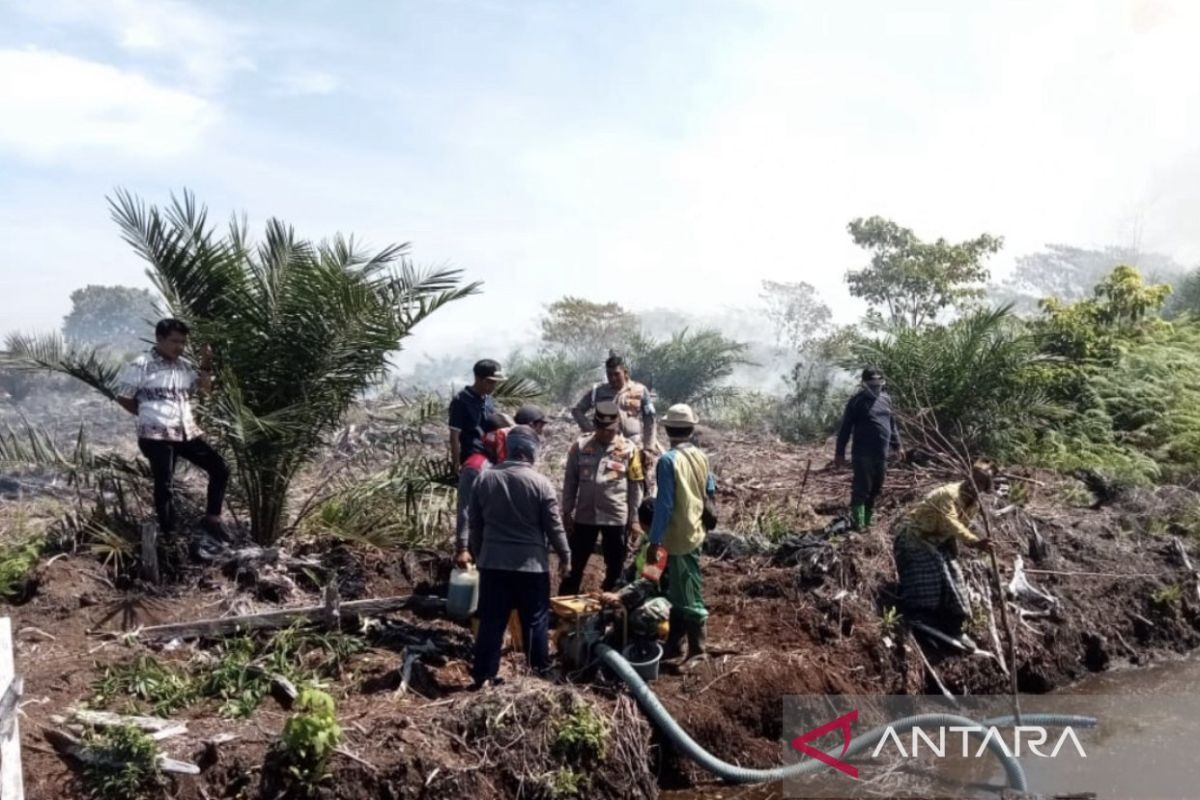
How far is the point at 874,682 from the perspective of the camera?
290 inches

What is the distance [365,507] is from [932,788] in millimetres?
4864

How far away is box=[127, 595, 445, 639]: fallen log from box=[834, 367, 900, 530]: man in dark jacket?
4665 millimetres

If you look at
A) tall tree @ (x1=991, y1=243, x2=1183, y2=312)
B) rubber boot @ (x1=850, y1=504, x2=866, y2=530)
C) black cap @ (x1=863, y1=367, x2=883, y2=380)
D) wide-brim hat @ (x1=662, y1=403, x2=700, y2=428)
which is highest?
tall tree @ (x1=991, y1=243, x2=1183, y2=312)

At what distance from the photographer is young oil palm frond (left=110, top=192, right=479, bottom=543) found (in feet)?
25.0

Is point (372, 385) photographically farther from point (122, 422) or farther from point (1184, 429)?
point (122, 422)

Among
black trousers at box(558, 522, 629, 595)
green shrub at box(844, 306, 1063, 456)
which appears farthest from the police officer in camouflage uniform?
green shrub at box(844, 306, 1063, 456)

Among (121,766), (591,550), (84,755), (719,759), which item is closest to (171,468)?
(84,755)

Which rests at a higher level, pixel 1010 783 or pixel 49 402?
pixel 49 402

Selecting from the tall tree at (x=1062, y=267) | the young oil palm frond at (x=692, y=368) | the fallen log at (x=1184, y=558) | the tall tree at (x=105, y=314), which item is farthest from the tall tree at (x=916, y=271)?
the tall tree at (x=1062, y=267)

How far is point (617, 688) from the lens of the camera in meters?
6.21

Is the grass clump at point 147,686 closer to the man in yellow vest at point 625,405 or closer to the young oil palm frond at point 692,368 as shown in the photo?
the man in yellow vest at point 625,405

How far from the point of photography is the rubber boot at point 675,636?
6.80 m

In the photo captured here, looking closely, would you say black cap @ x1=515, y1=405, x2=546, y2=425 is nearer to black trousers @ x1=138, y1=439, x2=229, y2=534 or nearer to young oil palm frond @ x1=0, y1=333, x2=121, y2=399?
black trousers @ x1=138, y1=439, x2=229, y2=534

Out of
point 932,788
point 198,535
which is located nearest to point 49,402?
point 198,535
